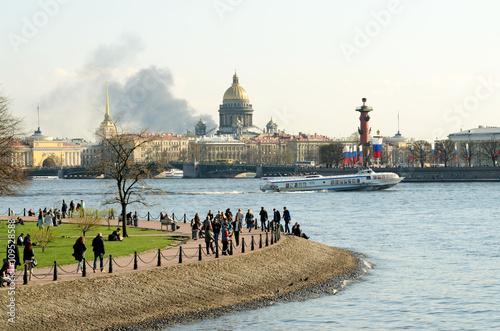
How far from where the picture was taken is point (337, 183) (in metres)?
108

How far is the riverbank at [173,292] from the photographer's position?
73.8 feet

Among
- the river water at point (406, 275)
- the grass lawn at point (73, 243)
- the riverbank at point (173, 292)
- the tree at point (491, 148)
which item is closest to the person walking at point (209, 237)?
the riverbank at point (173, 292)

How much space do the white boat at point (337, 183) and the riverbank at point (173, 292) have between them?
2932 inches

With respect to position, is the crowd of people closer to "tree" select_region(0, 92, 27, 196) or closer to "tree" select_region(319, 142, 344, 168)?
"tree" select_region(0, 92, 27, 196)

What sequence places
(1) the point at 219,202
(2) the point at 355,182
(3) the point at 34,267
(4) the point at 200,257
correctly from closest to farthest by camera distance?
(3) the point at 34,267
(4) the point at 200,257
(1) the point at 219,202
(2) the point at 355,182

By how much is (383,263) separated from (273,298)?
10.2m

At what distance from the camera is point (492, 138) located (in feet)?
543

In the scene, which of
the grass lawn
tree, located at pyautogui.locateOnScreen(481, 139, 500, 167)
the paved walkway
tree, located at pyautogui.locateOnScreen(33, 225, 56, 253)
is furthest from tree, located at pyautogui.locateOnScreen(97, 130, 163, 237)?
tree, located at pyautogui.locateOnScreen(481, 139, 500, 167)

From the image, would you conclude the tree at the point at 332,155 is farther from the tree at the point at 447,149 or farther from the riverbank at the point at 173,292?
the riverbank at the point at 173,292

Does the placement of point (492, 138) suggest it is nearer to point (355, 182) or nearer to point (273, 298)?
point (355, 182)

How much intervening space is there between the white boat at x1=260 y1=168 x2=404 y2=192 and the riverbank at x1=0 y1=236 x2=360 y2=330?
2932 inches

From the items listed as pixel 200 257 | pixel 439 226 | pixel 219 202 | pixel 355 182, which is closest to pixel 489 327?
pixel 200 257

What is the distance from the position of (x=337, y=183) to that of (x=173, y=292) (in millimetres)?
83009

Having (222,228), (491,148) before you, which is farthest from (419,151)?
(222,228)
